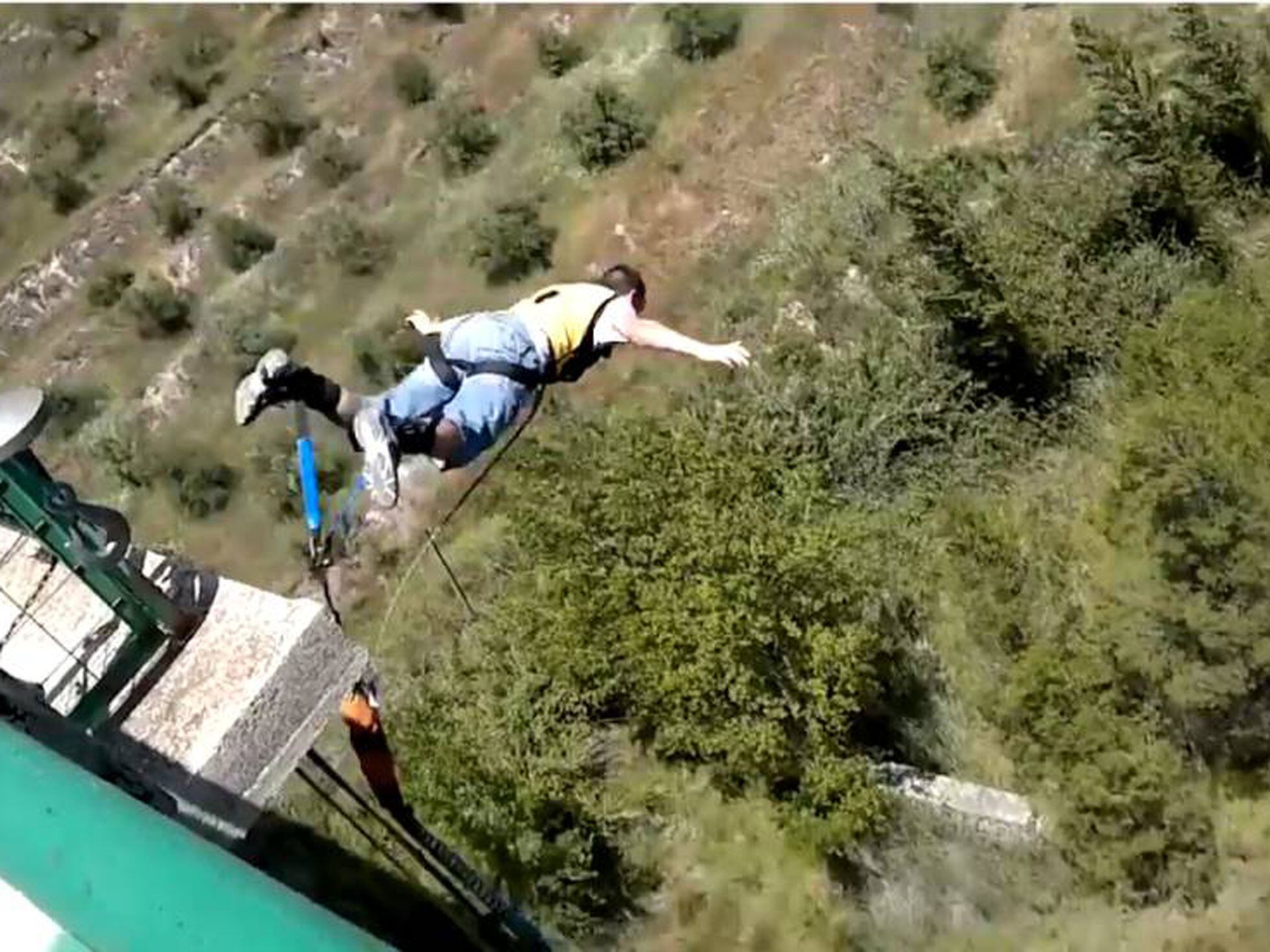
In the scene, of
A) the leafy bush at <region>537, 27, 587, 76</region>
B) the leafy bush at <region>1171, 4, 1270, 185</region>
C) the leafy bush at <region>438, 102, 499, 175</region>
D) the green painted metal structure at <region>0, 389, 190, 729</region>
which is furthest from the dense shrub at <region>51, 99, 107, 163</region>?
the green painted metal structure at <region>0, 389, 190, 729</region>

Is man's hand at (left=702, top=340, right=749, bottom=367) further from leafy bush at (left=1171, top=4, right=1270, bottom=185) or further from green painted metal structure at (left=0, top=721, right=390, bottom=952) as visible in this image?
leafy bush at (left=1171, top=4, right=1270, bottom=185)

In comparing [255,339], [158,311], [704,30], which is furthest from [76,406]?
[704,30]

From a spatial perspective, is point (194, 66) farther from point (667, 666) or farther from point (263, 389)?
point (263, 389)

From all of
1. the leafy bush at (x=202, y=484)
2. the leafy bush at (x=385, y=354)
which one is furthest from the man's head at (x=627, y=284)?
the leafy bush at (x=202, y=484)

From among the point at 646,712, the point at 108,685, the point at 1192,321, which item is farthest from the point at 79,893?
the point at 1192,321

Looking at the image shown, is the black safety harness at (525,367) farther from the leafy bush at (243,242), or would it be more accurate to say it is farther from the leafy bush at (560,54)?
the leafy bush at (243,242)

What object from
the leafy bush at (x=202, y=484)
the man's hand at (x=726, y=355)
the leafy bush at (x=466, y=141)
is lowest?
the leafy bush at (x=202, y=484)

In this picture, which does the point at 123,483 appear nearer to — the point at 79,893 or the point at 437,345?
the point at 437,345
